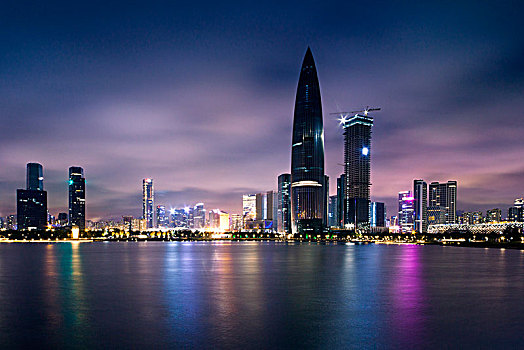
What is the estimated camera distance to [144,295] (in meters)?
39.9

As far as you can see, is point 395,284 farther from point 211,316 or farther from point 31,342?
point 31,342

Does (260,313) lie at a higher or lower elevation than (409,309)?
higher

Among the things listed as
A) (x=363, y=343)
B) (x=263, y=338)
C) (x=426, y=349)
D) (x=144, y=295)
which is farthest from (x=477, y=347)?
(x=144, y=295)

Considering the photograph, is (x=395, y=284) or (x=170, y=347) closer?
(x=170, y=347)

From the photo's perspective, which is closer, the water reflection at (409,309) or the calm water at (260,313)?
the calm water at (260,313)

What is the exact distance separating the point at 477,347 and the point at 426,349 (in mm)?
3021

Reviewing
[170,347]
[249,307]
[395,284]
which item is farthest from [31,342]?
[395,284]

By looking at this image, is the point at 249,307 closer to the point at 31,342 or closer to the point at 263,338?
the point at 263,338

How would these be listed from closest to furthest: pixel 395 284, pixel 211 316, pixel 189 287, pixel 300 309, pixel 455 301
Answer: pixel 211 316 < pixel 300 309 < pixel 455 301 < pixel 189 287 < pixel 395 284

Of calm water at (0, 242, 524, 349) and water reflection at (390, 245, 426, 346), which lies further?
water reflection at (390, 245, 426, 346)

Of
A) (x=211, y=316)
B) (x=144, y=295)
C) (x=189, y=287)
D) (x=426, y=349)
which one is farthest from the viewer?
(x=189, y=287)

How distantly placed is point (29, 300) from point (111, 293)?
7028mm

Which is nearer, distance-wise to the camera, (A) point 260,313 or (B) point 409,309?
(A) point 260,313

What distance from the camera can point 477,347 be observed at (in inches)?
886
